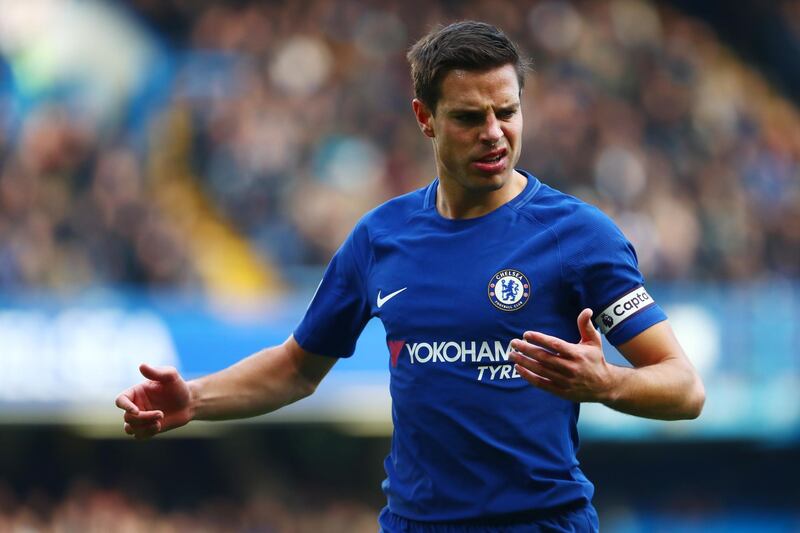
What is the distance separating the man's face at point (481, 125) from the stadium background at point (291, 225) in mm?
8653

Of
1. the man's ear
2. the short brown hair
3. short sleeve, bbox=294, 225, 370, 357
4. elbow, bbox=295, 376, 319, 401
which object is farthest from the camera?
elbow, bbox=295, 376, 319, 401

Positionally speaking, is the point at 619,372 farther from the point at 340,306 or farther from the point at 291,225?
the point at 291,225

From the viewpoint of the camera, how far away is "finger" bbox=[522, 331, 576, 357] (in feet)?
11.9

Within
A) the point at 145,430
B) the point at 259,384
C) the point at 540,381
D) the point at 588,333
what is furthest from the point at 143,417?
the point at 588,333

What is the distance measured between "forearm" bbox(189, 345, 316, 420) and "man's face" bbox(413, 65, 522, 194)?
96cm

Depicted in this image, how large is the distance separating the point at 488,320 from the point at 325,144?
34.4ft

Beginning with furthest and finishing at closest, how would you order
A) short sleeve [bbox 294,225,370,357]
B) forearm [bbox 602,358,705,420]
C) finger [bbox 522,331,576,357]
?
short sleeve [bbox 294,225,370,357] → forearm [bbox 602,358,705,420] → finger [bbox 522,331,576,357]

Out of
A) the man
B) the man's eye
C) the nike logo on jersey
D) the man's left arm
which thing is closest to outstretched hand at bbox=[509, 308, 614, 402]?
the man's left arm

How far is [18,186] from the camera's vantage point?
13656mm

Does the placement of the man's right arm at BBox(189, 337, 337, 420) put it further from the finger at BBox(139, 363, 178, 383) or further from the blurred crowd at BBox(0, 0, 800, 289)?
the blurred crowd at BBox(0, 0, 800, 289)

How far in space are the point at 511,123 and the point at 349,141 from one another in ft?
34.2

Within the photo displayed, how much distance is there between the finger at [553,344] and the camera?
3613 millimetres

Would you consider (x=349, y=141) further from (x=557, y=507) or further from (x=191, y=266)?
(x=557, y=507)

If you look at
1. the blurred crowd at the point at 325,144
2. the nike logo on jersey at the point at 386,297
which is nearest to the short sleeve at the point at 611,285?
the nike logo on jersey at the point at 386,297
